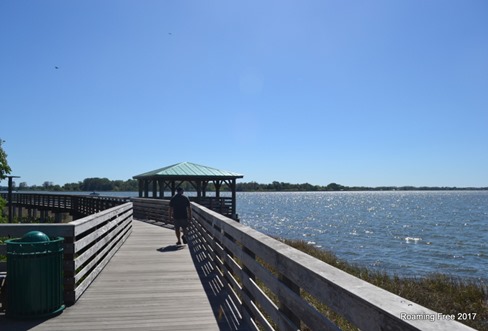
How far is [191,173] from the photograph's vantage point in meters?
24.7

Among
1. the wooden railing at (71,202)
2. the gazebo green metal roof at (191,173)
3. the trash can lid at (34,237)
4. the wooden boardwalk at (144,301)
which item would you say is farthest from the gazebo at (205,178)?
the trash can lid at (34,237)

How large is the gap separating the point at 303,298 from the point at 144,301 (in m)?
3.21

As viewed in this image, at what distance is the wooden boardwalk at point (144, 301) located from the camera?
4.54 m

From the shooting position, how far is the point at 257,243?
4.25 metres

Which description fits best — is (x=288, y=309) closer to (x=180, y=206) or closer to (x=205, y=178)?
(x=180, y=206)

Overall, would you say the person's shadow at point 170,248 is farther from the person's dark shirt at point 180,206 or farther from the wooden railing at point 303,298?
the wooden railing at point 303,298

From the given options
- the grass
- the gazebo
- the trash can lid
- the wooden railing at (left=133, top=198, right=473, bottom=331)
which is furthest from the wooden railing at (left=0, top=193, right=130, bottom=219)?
the wooden railing at (left=133, top=198, right=473, bottom=331)

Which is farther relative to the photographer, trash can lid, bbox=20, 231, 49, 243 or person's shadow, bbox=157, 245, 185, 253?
person's shadow, bbox=157, 245, 185, 253

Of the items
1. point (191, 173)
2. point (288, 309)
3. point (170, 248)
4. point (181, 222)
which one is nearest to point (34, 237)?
point (288, 309)

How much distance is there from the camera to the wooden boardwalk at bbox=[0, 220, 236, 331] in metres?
4.54

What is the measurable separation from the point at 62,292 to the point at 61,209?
2730 centimetres

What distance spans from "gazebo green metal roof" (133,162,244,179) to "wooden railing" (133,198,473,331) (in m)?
18.2

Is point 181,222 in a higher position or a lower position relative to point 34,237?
lower

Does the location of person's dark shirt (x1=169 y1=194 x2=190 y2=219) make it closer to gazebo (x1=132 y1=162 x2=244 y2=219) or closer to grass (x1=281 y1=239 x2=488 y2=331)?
grass (x1=281 y1=239 x2=488 y2=331)
